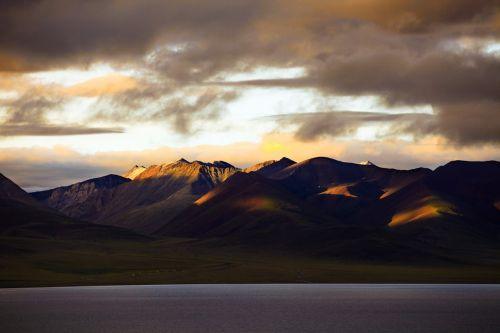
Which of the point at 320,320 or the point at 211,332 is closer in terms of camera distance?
the point at 211,332

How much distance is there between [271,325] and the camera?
4838 inches

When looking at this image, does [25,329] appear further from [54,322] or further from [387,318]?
[387,318]

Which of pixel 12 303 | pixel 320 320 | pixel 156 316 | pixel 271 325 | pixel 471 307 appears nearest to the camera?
pixel 271 325

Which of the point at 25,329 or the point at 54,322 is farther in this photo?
the point at 54,322

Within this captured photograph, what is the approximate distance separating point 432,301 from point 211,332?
3517 inches

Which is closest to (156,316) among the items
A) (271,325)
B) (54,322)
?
(54,322)

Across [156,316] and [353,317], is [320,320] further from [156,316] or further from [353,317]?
[156,316]

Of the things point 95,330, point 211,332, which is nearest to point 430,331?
point 211,332

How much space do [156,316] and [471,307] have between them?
62.3 m

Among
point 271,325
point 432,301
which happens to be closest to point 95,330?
point 271,325

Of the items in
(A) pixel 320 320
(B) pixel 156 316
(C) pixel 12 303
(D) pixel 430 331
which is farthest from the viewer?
(C) pixel 12 303

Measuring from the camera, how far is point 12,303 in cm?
17825

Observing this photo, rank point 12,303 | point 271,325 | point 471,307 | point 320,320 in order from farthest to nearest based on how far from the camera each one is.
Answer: point 12,303 < point 471,307 < point 320,320 < point 271,325

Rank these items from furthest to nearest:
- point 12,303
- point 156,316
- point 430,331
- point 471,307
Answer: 1. point 12,303
2. point 471,307
3. point 156,316
4. point 430,331
